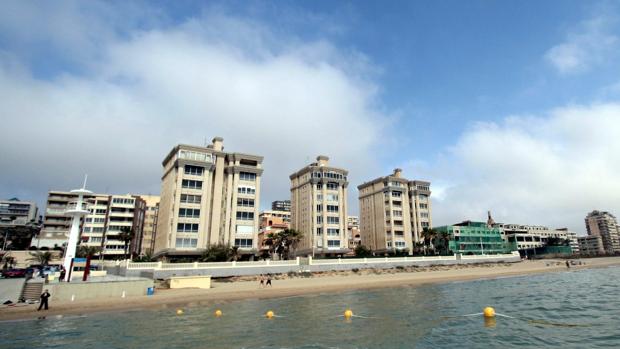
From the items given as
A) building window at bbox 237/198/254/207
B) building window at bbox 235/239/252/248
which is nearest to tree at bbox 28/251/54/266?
building window at bbox 235/239/252/248

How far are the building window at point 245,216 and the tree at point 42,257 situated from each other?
2208 inches

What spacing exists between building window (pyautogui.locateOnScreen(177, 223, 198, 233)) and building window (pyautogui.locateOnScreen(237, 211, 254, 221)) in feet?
33.5

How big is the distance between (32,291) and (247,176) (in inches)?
2088

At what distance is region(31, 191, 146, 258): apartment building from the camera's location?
116938mm

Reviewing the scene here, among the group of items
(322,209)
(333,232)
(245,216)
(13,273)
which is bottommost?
(13,273)

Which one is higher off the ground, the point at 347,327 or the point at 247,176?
the point at 247,176

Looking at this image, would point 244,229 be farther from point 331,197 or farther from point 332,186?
point 332,186

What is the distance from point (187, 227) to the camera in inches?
3046

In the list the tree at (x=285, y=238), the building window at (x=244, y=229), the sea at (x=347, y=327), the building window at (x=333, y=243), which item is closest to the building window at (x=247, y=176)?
the building window at (x=244, y=229)

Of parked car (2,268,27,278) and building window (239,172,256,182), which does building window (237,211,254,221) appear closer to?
building window (239,172,256,182)

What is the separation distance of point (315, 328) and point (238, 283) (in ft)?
110

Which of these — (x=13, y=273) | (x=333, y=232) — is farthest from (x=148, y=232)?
(x=333, y=232)

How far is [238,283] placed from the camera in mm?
55875

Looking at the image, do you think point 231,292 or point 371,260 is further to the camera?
point 371,260
